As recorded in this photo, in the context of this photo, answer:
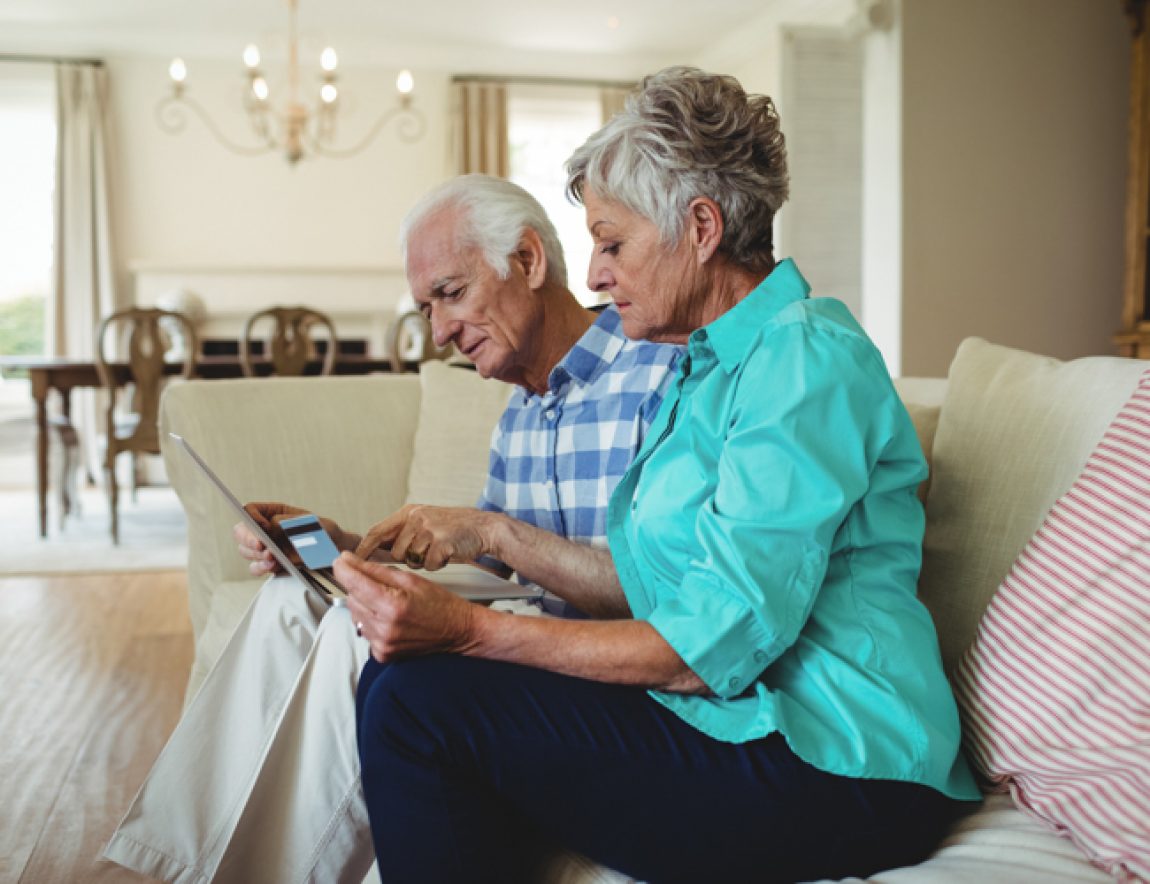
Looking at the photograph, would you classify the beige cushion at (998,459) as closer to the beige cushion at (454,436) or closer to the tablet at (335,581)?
the tablet at (335,581)

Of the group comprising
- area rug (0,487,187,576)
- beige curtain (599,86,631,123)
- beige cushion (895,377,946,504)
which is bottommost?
area rug (0,487,187,576)

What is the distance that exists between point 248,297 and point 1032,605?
21.2 feet

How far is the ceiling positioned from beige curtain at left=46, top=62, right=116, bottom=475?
0.90ft

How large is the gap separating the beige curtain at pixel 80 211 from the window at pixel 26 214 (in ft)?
0.61

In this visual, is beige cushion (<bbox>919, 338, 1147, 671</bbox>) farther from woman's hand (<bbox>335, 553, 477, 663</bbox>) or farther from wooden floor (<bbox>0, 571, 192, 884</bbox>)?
wooden floor (<bbox>0, 571, 192, 884</bbox>)

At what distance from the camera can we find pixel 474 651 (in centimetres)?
103

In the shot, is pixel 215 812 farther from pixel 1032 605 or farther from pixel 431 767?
pixel 1032 605

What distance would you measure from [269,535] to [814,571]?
2.69 ft

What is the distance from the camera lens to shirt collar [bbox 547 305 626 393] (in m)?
1.61

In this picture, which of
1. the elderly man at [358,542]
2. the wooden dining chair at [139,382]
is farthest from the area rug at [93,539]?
the elderly man at [358,542]

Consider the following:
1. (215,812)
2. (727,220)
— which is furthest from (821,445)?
(215,812)

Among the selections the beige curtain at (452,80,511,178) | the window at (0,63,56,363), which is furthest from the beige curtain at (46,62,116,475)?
the beige curtain at (452,80,511,178)

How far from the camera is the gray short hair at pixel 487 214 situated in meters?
1.64

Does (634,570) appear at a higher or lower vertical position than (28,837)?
higher
